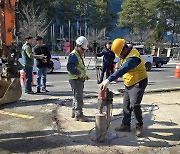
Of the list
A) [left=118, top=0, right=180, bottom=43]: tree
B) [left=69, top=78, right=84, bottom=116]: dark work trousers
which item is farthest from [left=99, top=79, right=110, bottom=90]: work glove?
[left=118, top=0, right=180, bottom=43]: tree

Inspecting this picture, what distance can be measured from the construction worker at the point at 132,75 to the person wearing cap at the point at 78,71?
3.41 feet

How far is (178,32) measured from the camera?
50125 mm

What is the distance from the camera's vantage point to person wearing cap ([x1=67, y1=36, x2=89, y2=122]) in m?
6.28

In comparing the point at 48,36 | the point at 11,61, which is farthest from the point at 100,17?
the point at 11,61

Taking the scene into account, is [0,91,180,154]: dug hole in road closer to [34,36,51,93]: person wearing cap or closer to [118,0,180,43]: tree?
[34,36,51,93]: person wearing cap

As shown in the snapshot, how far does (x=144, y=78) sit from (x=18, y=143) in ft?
8.15

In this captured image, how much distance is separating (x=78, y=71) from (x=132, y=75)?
1232mm

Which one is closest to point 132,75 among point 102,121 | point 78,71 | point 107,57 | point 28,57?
point 102,121

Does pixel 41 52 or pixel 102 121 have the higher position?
pixel 41 52

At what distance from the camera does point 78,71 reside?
627 centimetres

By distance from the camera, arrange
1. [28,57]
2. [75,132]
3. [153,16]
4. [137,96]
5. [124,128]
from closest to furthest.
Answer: [137,96] → [75,132] → [124,128] → [28,57] → [153,16]

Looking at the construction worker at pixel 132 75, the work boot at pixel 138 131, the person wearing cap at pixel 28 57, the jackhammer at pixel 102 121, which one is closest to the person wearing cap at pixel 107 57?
the person wearing cap at pixel 28 57

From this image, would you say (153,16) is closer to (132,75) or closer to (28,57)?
(28,57)

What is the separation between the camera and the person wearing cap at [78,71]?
628 centimetres
